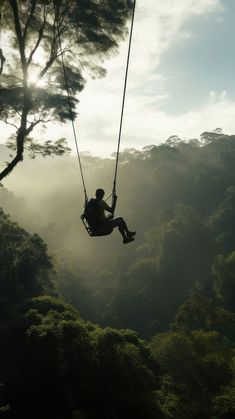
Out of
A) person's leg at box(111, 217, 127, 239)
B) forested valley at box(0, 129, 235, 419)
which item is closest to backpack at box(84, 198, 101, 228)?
person's leg at box(111, 217, 127, 239)

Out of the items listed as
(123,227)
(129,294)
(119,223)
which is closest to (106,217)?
(119,223)

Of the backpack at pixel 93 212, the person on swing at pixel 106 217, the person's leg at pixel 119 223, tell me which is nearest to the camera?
the backpack at pixel 93 212

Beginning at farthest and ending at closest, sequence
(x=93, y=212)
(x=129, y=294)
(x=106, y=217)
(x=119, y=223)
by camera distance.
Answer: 1. (x=129, y=294)
2. (x=119, y=223)
3. (x=106, y=217)
4. (x=93, y=212)

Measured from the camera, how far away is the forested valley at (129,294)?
1831 cm

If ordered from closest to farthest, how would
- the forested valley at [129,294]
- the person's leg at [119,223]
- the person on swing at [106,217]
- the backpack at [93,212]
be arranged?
the backpack at [93,212]
the person on swing at [106,217]
the person's leg at [119,223]
the forested valley at [129,294]

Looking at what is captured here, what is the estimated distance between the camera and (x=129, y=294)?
54844mm

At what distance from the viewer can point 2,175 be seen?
11.1m

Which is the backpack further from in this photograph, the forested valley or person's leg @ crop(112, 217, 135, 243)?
the forested valley

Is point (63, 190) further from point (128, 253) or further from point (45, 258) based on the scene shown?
point (45, 258)

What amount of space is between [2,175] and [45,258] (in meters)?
26.7

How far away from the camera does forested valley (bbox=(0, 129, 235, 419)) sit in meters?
18.3

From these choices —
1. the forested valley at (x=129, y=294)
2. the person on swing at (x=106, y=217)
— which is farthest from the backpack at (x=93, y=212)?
the forested valley at (x=129, y=294)

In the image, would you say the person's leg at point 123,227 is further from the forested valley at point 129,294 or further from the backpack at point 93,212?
the forested valley at point 129,294

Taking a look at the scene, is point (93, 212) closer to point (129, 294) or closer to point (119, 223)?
point (119, 223)
